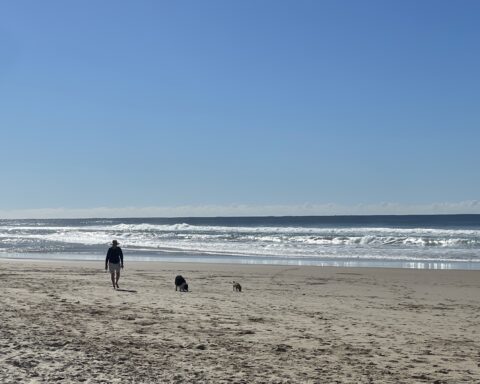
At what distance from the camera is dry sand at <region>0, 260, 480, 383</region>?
595 centimetres

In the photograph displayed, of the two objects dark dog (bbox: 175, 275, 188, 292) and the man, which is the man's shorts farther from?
dark dog (bbox: 175, 275, 188, 292)

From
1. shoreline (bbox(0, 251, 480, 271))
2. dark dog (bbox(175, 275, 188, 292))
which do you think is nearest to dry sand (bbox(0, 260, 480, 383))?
dark dog (bbox(175, 275, 188, 292))

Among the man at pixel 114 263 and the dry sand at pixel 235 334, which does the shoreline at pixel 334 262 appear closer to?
the dry sand at pixel 235 334

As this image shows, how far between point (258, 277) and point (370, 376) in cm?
1244

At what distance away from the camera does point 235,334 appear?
7957 millimetres

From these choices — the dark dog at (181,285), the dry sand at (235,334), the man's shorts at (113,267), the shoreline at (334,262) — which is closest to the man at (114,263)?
the man's shorts at (113,267)

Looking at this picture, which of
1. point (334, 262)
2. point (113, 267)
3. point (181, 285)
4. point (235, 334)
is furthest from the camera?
point (334, 262)

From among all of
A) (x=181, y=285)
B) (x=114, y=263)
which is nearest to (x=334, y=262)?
(x=181, y=285)

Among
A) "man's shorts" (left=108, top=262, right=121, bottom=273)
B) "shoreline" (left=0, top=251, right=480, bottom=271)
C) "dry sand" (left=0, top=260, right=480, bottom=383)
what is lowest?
"shoreline" (left=0, top=251, right=480, bottom=271)

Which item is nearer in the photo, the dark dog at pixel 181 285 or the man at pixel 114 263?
the dark dog at pixel 181 285

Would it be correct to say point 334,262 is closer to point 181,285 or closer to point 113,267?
point 181,285

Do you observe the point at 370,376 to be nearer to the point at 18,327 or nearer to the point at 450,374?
the point at 450,374

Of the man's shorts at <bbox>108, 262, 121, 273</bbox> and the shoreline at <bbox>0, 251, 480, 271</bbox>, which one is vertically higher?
A: the man's shorts at <bbox>108, 262, 121, 273</bbox>

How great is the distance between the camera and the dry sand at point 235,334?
19.5 ft
